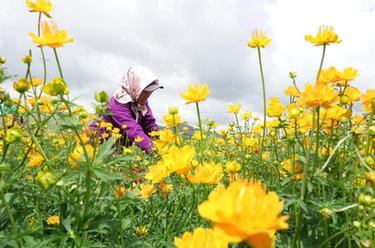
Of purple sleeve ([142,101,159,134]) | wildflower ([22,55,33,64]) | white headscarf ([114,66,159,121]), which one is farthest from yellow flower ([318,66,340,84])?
purple sleeve ([142,101,159,134])

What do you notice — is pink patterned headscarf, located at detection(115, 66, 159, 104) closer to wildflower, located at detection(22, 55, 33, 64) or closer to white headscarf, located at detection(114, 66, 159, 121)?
white headscarf, located at detection(114, 66, 159, 121)

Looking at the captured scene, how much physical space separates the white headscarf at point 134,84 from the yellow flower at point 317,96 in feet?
9.89

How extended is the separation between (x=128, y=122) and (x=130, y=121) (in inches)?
1.9

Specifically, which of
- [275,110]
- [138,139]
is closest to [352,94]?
[275,110]

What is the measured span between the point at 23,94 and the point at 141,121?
10.3 ft

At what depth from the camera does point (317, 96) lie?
1.00 meters

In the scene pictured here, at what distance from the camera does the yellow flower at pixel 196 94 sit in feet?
4.40

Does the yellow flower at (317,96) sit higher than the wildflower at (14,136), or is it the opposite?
the yellow flower at (317,96)

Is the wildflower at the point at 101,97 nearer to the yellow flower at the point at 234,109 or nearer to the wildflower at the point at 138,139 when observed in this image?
the yellow flower at the point at 234,109

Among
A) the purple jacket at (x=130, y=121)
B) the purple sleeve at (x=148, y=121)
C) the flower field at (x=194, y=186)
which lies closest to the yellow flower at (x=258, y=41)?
the flower field at (x=194, y=186)

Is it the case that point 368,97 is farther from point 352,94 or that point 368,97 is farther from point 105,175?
point 105,175

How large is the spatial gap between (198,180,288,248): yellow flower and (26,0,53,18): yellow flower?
47.0 inches

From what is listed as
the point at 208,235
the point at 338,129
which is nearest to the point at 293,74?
the point at 338,129

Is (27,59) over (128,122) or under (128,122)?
over
